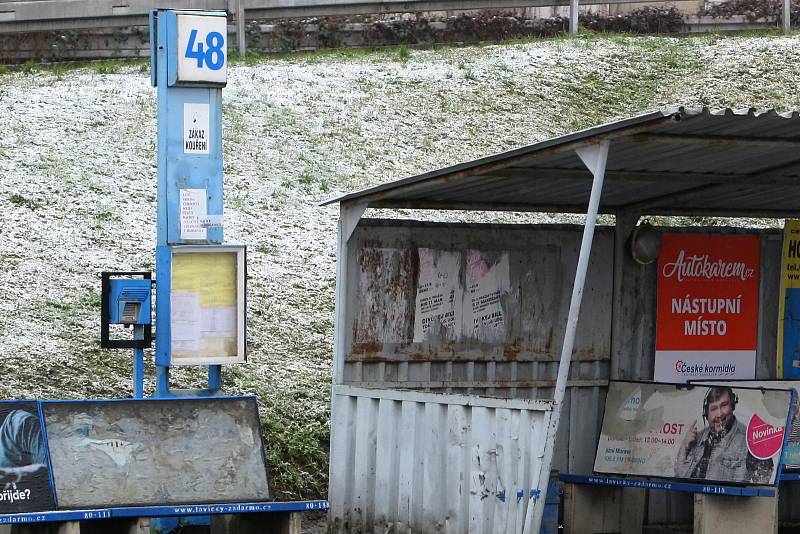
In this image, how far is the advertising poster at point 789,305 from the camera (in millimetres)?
10609

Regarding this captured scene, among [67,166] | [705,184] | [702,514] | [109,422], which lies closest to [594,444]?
[702,514]

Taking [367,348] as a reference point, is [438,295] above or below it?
above

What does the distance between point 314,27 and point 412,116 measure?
2851 mm

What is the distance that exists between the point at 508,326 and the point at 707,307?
64.8 inches

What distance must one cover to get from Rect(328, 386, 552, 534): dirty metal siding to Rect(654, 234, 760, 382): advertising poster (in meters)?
2.39

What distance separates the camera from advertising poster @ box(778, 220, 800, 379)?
10609 mm

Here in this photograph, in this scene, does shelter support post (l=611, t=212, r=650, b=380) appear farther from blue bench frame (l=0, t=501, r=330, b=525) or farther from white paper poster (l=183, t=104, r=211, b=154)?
white paper poster (l=183, t=104, r=211, b=154)

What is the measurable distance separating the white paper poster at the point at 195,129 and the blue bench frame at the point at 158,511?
7.21 ft

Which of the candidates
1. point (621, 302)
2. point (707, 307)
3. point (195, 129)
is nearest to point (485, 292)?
point (621, 302)

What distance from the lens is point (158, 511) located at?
761 centimetres

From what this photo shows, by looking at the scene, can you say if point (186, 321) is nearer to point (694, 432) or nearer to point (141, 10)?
point (694, 432)

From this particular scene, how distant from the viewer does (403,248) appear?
368 inches

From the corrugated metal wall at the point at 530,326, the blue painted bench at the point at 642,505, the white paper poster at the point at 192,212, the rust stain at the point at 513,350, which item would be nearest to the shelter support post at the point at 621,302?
the corrugated metal wall at the point at 530,326

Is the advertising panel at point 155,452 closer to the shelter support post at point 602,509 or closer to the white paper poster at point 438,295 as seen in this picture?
the white paper poster at point 438,295
